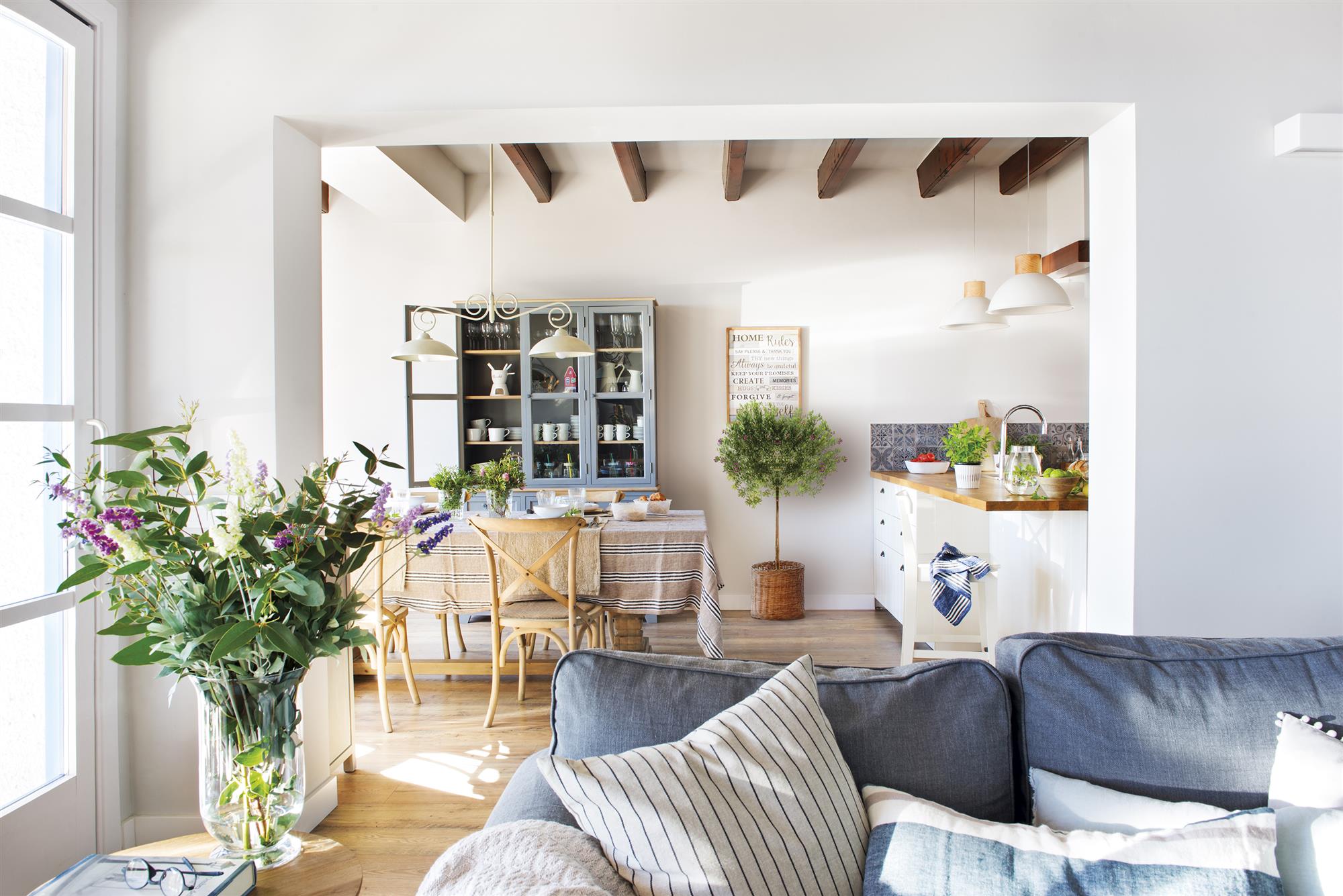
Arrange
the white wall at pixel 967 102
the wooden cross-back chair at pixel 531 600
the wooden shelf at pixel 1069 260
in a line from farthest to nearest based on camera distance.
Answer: the wooden shelf at pixel 1069 260
the wooden cross-back chair at pixel 531 600
the white wall at pixel 967 102

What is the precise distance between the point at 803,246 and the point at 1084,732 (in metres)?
4.03

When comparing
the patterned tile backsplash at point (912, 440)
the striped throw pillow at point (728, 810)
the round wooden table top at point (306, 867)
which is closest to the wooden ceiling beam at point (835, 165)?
the patterned tile backsplash at point (912, 440)

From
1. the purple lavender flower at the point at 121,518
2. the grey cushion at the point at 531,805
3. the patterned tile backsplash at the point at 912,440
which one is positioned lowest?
the grey cushion at the point at 531,805

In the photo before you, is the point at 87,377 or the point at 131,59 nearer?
the point at 87,377

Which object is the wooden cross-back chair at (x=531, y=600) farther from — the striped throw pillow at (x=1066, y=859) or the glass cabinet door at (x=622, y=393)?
the striped throw pillow at (x=1066, y=859)

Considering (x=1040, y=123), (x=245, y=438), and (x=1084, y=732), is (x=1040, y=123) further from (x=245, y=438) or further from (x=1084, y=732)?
(x=245, y=438)

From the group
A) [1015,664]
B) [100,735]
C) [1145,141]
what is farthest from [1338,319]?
[100,735]

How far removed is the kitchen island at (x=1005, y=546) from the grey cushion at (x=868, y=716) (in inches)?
79.2

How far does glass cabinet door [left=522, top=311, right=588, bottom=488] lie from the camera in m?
4.54

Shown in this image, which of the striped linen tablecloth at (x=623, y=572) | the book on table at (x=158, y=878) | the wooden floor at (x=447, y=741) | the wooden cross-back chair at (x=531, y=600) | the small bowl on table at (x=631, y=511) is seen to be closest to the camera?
the book on table at (x=158, y=878)

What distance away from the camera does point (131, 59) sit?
204cm

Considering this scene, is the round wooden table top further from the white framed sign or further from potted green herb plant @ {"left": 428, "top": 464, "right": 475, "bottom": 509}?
the white framed sign

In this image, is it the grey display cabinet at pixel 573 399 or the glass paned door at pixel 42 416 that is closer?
the glass paned door at pixel 42 416

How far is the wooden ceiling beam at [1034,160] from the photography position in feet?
12.6
